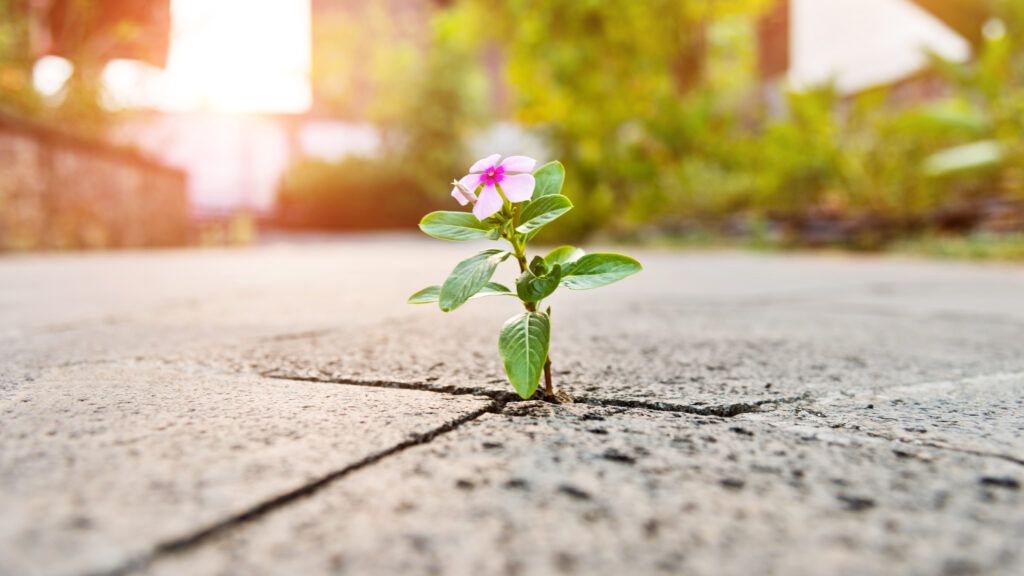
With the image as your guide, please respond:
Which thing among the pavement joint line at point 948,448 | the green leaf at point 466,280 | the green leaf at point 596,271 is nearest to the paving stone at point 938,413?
the pavement joint line at point 948,448

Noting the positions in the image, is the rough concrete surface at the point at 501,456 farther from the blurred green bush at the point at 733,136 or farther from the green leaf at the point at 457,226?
the blurred green bush at the point at 733,136

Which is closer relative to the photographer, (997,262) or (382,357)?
(382,357)

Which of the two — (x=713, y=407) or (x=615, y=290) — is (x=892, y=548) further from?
(x=615, y=290)

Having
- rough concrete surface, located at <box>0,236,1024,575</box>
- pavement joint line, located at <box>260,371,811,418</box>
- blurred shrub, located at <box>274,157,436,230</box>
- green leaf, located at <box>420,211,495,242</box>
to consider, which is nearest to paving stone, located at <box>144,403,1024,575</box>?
rough concrete surface, located at <box>0,236,1024,575</box>

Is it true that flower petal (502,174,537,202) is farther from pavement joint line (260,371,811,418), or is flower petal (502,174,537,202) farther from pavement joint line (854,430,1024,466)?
pavement joint line (854,430,1024,466)

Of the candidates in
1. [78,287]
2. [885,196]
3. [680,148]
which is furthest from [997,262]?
[78,287]

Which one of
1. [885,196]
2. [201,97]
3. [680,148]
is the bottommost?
[885,196]
